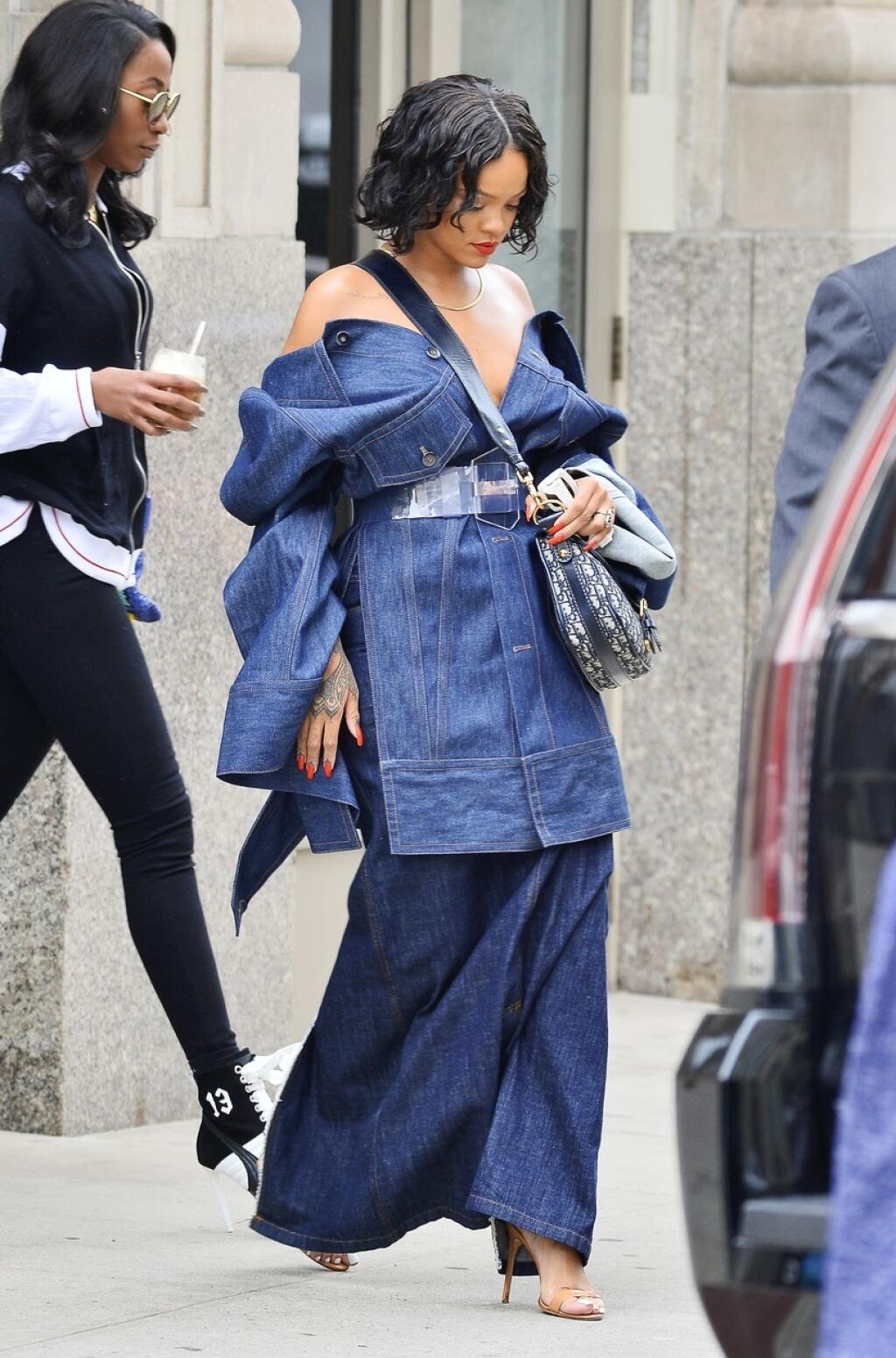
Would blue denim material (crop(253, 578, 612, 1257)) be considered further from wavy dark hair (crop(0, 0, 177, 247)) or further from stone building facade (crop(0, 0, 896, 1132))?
stone building facade (crop(0, 0, 896, 1132))

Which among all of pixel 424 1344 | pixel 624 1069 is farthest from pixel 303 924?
pixel 424 1344

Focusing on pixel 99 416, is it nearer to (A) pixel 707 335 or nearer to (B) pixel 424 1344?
(B) pixel 424 1344

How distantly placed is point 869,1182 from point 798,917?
274 millimetres

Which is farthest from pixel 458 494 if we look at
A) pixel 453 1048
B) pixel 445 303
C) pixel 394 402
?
pixel 453 1048

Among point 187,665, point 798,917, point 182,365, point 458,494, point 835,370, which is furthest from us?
point 187,665

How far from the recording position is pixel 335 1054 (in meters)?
4.33

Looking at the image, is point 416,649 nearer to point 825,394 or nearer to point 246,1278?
point 825,394

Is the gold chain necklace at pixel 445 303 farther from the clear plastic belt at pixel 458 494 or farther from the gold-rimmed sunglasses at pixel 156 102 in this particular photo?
the gold-rimmed sunglasses at pixel 156 102

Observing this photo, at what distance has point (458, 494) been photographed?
4250 millimetres

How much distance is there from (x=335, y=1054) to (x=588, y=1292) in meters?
0.57

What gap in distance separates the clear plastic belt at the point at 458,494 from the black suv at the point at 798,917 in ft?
5.47

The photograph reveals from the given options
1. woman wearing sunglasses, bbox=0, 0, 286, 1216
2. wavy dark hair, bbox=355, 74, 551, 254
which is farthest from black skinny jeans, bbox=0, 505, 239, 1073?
wavy dark hair, bbox=355, 74, 551, 254

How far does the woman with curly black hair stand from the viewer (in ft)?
13.7

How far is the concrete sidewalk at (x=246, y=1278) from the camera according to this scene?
4.01m
